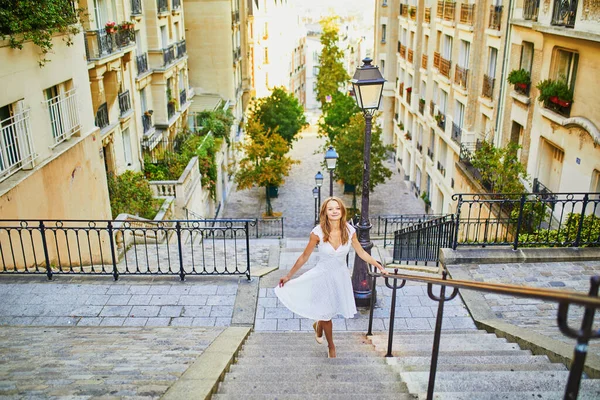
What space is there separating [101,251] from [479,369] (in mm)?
6975

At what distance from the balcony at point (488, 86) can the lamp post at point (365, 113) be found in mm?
12954

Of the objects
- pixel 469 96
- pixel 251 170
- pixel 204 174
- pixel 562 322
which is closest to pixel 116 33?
pixel 204 174

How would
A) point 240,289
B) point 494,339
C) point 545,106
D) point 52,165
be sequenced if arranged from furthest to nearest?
point 545,106 → point 52,165 → point 240,289 → point 494,339

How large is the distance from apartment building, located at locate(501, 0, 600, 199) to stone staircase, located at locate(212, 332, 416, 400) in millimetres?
9516

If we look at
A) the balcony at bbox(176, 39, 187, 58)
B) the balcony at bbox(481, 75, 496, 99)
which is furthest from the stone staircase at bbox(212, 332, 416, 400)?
the balcony at bbox(176, 39, 187, 58)

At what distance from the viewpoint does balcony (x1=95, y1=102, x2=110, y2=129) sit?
17797mm

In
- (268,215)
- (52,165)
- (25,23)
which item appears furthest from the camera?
(268,215)

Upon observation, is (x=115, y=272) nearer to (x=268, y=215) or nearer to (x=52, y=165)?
(x=52, y=165)

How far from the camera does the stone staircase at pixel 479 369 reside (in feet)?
13.9

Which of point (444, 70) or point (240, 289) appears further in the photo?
point (444, 70)

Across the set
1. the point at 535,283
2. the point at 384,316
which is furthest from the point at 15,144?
the point at 535,283

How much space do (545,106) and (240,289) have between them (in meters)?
11.1

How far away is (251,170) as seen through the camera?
28391 mm

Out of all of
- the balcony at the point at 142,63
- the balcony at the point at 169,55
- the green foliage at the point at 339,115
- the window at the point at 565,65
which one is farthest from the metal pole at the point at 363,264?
the green foliage at the point at 339,115
